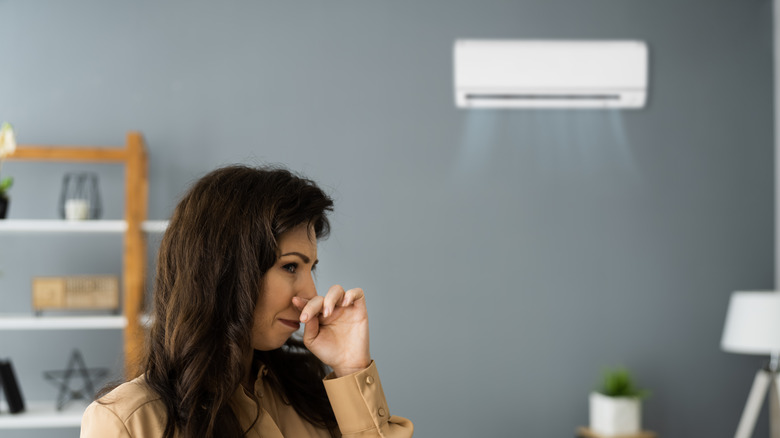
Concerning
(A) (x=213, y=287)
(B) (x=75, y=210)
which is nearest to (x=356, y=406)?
(A) (x=213, y=287)

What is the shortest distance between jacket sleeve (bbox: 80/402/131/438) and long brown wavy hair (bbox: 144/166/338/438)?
0.23 ft

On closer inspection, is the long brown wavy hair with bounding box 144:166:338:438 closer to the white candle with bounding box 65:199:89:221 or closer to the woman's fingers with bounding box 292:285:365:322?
the woman's fingers with bounding box 292:285:365:322

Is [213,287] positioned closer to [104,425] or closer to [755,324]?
[104,425]

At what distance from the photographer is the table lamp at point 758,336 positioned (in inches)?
106

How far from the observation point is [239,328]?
3.47ft

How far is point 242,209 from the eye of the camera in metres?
1.07

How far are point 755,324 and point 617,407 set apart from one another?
26.0 inches

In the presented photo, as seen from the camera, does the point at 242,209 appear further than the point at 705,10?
No

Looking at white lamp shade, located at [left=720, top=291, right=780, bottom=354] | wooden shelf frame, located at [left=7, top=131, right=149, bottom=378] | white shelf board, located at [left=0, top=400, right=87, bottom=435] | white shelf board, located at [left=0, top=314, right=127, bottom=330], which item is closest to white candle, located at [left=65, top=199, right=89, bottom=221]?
wooden shelf frame, located at [left=7, top=131, right=149, bottom=378]

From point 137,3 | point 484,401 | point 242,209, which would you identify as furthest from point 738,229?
point 137,3

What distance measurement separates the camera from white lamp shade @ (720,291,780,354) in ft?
8.79

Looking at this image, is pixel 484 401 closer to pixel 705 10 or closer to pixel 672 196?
pixel 672 196

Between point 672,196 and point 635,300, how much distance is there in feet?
1.74

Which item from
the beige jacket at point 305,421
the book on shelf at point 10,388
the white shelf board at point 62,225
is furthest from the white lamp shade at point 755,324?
the book on shelf at point 10,388
